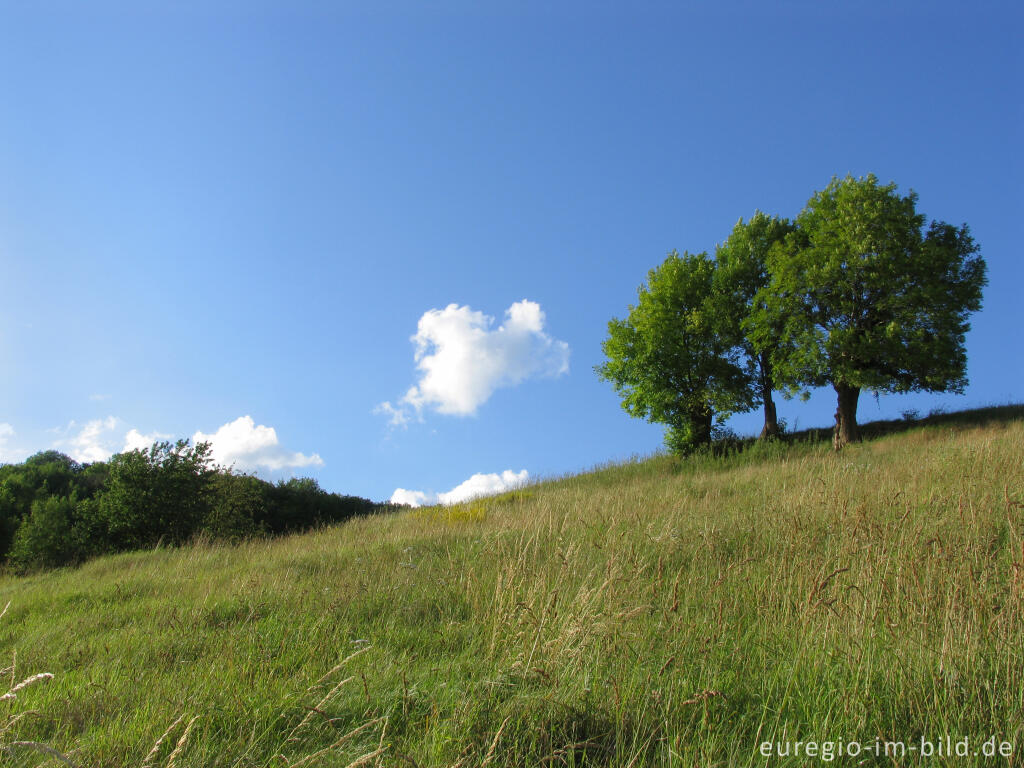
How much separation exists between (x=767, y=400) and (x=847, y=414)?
13.4ft

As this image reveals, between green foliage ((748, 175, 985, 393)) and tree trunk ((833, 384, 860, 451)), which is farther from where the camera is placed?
tree trunk ((833, 384, 860, 451))

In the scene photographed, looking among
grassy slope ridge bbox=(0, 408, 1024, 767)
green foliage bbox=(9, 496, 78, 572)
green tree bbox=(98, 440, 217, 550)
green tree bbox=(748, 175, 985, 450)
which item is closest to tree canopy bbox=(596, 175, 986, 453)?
green tree bbox=(748, 175, 985, 450)

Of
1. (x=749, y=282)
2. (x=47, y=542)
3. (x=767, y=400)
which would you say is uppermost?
(x=749, y=282)

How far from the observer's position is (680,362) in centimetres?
2644

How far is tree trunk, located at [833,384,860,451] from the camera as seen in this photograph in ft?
76.4

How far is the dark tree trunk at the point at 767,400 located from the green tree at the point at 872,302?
2.60 metres

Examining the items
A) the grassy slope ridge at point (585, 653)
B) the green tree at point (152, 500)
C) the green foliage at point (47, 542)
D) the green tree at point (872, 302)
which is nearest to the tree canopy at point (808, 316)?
the green tree at point (872, 302)

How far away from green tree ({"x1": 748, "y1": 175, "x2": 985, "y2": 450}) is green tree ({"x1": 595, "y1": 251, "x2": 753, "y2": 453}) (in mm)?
2464

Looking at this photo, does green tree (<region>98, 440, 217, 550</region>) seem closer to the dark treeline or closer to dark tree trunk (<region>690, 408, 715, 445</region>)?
the dark treeline

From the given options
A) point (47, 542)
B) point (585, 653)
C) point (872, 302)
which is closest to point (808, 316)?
point (872, 302)

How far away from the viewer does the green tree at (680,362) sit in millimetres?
26078

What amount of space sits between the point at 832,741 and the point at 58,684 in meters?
5.45

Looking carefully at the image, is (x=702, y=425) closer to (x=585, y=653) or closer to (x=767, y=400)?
(x=767, y=400)

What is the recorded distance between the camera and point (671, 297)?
90.3 ft
